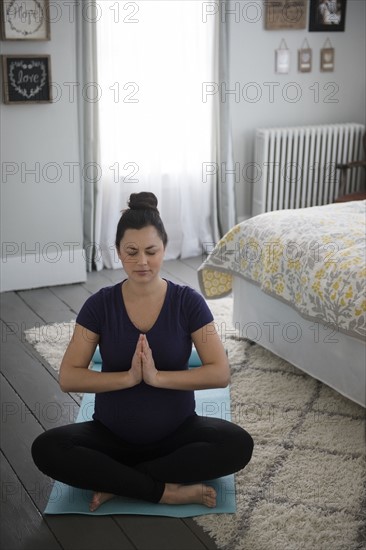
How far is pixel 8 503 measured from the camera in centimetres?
231

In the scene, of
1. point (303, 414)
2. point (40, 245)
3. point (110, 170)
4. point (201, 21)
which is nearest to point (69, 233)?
point (40, 245)

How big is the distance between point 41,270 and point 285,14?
224 cm

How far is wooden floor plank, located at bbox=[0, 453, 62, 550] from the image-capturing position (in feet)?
6.98

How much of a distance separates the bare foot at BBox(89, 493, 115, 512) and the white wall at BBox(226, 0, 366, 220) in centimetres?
304

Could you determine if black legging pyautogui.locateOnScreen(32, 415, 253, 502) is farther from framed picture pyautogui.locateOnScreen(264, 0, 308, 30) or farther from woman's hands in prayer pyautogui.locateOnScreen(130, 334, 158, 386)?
framed picture pyautogui.locateOnScreen(264, 0, 308, 30)

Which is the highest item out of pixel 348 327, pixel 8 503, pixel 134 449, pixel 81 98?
pixel 81 98

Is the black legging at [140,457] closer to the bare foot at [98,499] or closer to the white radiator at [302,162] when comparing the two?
the bare foot at [98,499]

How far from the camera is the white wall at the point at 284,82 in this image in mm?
4820

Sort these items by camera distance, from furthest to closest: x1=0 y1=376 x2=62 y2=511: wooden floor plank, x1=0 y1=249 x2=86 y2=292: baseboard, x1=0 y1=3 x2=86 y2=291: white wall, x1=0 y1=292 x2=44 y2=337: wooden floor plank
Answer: x1=0 y1=249 x2=86 y2=292: baseboard, x1=0 y1=3 x2=86 y2=291: white wall, x1=0 y1=292 x2=44 y2=337: wooden floor plank, x1=0 y1=376 x2=62 y2=511: wooden floor plank

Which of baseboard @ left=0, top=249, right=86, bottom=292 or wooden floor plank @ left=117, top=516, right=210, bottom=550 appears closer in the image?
wooden floor plank @ left=117, top=516, right=210, bottom=550

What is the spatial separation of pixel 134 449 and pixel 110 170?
2.49 metres

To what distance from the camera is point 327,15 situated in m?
4.98

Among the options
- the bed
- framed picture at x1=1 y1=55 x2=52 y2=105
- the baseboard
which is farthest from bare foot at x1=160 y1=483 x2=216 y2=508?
framed picture at x1=1 y1=55 x2=52 y2=105

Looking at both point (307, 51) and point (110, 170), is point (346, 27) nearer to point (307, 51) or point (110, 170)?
point (307, 51)
